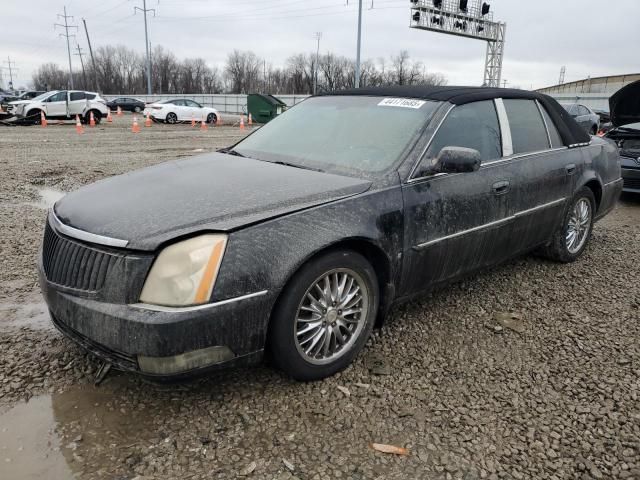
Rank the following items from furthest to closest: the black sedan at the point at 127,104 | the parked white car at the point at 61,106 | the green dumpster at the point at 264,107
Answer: the black sedan at the point at 127,104 < the green dumpster at the point at 264,107 < the parked white car at the point at 61,106

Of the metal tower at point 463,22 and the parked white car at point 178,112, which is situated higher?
the metal tower at point 463,22

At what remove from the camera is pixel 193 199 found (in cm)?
271

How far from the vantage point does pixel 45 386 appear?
274 cm

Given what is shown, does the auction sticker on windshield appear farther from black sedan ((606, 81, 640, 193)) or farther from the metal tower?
the metal tower

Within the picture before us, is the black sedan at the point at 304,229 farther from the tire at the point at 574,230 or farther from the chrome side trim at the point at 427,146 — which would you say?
the tire at the point at 574,230

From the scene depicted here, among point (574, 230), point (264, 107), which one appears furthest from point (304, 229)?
point (264, 107)

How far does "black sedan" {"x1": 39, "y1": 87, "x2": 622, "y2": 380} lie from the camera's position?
229 cm

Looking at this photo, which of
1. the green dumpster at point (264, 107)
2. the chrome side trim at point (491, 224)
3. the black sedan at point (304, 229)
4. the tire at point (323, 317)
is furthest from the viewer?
the green dumpster at point (264, 107)

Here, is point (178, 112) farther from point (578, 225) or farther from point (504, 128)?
point (504, 128)

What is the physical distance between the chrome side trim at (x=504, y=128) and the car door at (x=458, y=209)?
0.04 m

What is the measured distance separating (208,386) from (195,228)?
3.09 feet

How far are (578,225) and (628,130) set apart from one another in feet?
14.8

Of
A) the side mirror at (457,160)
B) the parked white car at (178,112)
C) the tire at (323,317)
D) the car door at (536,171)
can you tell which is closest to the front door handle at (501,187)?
the car door at (536,171)

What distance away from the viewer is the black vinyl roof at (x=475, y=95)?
3.62m
